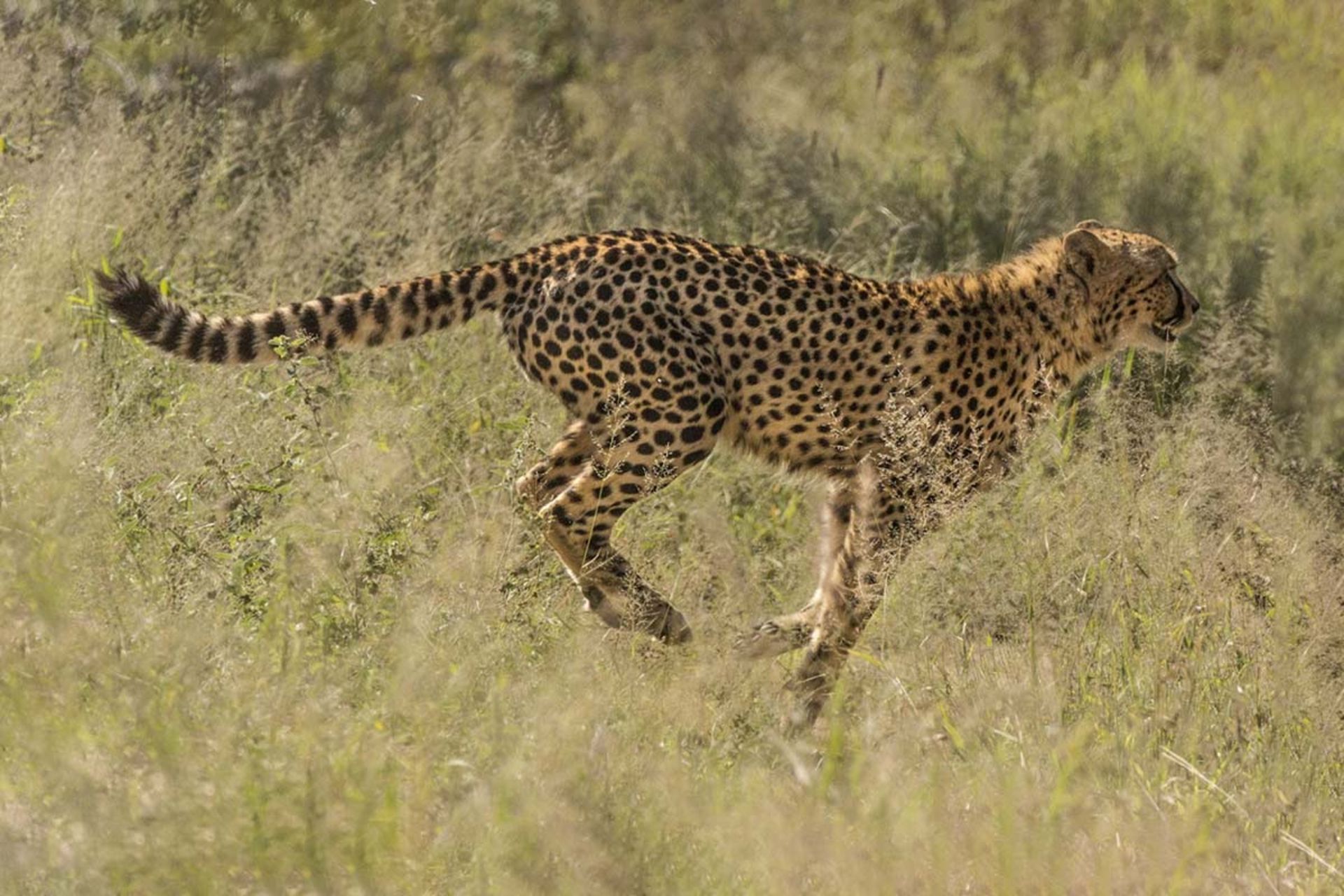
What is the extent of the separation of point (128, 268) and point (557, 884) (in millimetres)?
3919

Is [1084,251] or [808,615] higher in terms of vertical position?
[1084,251]

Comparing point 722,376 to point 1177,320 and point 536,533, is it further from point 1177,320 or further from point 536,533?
point 1177,320

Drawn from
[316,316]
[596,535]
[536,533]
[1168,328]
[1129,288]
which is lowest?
[1168,328]

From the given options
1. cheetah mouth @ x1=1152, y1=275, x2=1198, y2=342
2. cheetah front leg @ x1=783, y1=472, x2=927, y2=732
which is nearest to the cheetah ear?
cheetah mouth @ x1=1152, y1=275, x2=1198, y2=342

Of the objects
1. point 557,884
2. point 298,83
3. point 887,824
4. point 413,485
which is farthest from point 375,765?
point 298,83

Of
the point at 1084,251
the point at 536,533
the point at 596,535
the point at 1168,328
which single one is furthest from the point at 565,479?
the point at 1168,328

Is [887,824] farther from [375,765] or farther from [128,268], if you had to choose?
[128,268]

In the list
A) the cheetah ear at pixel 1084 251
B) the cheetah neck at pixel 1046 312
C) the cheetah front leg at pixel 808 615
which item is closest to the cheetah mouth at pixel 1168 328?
the cheetah neck at pixel 1046 312

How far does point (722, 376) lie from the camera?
18.0ft

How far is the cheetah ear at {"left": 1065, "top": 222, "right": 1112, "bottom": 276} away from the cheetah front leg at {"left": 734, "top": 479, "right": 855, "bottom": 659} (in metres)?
1.08

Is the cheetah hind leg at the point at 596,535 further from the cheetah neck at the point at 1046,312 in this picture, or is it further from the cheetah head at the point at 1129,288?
the cheetah head at the point at 1129,288

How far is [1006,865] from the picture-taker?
343 cm

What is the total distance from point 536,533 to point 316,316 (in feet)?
2.69

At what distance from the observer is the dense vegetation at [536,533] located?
3471 millimetres
